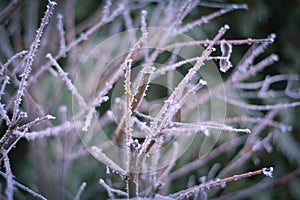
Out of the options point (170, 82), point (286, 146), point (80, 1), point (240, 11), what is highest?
point (80, 1)

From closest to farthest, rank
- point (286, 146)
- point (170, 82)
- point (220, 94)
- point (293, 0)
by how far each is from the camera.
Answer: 1. point (170, 82)
2. point (220, 94)
3. point (286, 146)
4. point (293, 0)

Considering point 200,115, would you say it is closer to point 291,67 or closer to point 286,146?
point 286,146

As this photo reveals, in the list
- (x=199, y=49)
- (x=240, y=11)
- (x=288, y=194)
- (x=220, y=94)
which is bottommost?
(x=288, y=194)

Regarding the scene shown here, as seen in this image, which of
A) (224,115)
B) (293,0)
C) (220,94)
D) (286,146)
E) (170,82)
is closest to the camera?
(170,82)

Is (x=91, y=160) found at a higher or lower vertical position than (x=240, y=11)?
lower

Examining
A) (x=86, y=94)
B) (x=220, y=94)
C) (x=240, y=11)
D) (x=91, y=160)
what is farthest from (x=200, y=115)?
(x=240, y=11)

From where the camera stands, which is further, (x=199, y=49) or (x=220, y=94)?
(x=199, y=49)

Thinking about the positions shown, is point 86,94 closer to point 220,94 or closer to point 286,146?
point 220,94

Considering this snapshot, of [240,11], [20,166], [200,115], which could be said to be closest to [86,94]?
[200,115]

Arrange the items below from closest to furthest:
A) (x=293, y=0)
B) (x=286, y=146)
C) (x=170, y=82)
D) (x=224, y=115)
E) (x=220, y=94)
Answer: (x=170, y=82) < (x=220, y=94) < (x=224, y=115) < (x=286, y=146) < (x=293, y=0)
